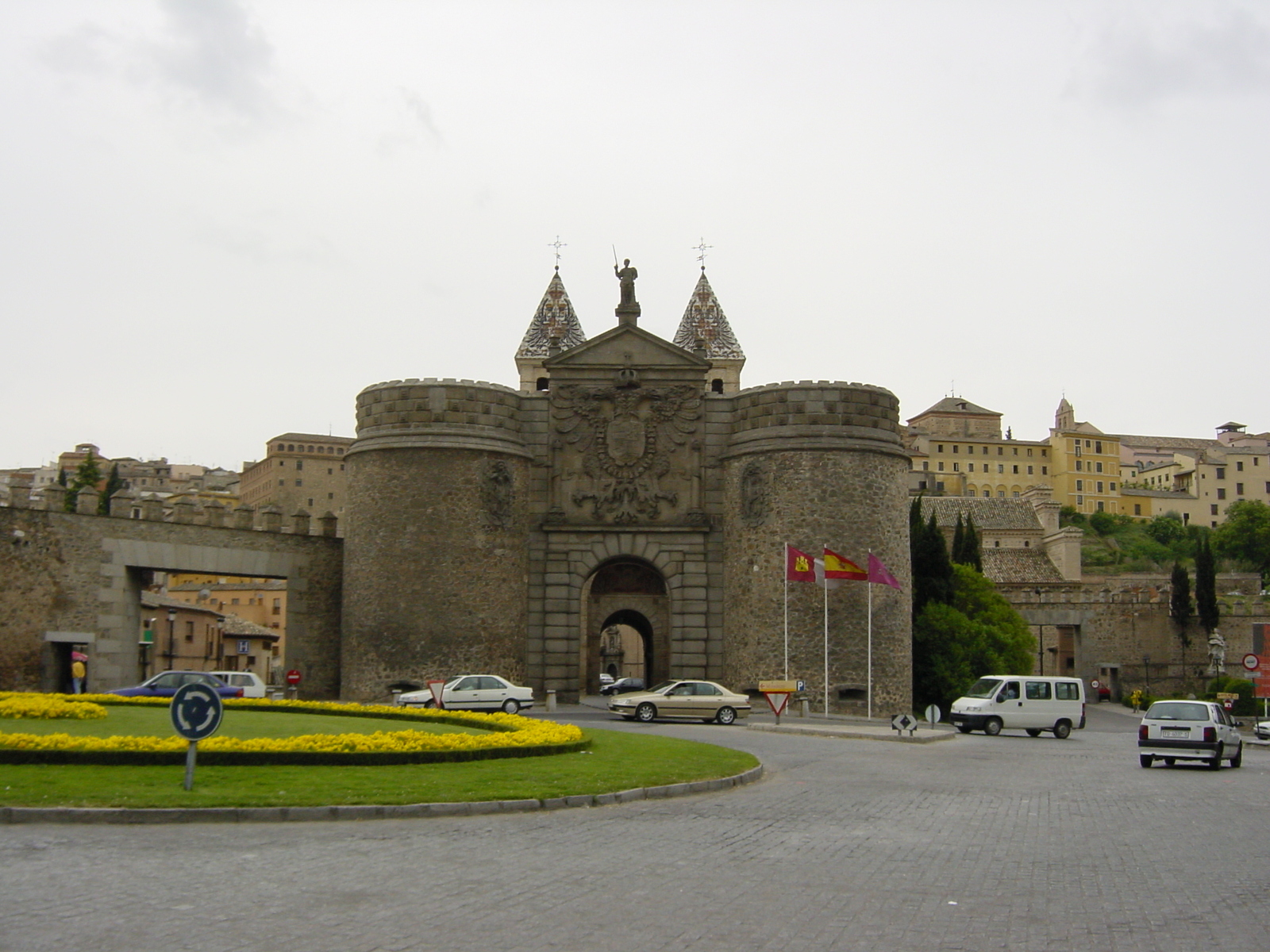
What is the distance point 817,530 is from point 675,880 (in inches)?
1227

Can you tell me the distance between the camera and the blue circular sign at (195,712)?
49.6 feet

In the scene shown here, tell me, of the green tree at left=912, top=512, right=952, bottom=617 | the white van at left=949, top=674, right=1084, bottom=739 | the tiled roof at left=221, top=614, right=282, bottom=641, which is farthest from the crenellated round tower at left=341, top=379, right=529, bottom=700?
the tiled roof at left=221, top=614, right=282, bottom=641

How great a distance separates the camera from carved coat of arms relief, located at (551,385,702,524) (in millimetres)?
44094

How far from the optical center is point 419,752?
62.6 feet

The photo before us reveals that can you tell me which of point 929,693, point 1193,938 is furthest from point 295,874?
point 929,693

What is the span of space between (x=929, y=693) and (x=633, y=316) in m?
19.2

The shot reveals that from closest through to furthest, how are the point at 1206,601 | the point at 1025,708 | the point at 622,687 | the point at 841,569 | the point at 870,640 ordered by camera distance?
the point at 1025,708 < the point at 841,569 < the point at 870,640 < the point at 622,687 < the point at 1206,601

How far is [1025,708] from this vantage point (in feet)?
117

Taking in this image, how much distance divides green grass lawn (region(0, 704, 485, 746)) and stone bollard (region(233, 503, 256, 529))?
14.6 metres

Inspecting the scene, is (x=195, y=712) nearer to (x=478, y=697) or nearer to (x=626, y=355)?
(x=478, y=697)

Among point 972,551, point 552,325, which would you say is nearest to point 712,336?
point 552,325

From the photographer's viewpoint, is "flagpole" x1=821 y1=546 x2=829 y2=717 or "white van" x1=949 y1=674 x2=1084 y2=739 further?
"flagpole" x1=821 y1=546 x2=829 y2=717

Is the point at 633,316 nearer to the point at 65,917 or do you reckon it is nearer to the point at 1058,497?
the point at 65,917

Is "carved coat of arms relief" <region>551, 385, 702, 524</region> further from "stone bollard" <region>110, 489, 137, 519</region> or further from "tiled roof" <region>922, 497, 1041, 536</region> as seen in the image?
"tiled roof" <region>922, 497, 1041, 536</region>
